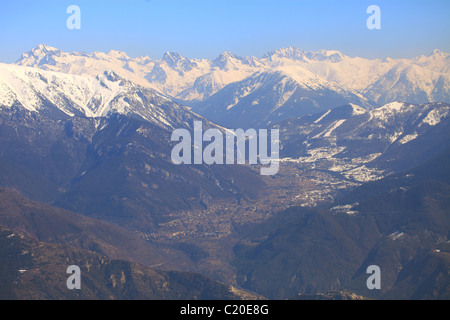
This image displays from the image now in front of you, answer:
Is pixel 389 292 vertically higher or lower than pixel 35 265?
lower

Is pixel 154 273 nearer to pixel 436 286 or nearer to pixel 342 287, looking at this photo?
pixel 342 287
